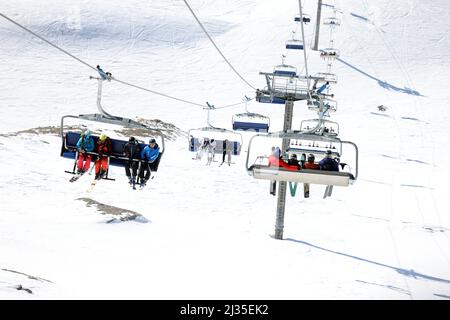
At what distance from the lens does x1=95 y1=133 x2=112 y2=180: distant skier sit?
620 inches

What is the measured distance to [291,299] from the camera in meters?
16.5

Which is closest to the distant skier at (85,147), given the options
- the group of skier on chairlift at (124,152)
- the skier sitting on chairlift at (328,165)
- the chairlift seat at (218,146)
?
the group of skier on chairlift at (124,152)

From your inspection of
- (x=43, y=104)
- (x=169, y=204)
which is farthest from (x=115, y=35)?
(x=169, y=204)

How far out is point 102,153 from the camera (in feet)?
51.9

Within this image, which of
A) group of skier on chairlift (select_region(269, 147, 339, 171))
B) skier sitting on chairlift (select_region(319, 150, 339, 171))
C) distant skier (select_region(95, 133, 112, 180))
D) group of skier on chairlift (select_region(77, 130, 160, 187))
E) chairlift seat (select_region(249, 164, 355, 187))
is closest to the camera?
chairlift seat (select_region(249, 164, 355, 187))

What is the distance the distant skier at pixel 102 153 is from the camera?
Answer: 15742 mm

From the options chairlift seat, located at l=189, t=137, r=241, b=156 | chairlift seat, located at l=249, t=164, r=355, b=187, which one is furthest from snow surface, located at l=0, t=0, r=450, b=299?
chairlift seat, located at l=249, t=164, r=355, b=187

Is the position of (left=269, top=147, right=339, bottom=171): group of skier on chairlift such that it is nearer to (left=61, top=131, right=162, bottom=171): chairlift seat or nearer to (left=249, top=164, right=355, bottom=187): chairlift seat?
(left=249, top=164, right=355, bottom=187): chairlift seat

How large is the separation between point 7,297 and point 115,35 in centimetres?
5502

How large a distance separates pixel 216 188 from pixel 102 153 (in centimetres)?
1319

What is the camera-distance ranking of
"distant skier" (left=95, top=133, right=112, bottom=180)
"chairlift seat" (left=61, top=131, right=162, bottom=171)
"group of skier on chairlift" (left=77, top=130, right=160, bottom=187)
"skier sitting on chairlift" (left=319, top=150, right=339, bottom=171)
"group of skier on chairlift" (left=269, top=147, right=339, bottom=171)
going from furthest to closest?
"chairlift seat" (left=61, top=131, right=162, bottom=171) → "distant skier" (left=95, top=133, right=112, bottom=180) → "group of skier on chairlift" (left=77, top=130, right=160, bottom=187) → "skier sitting on chairlift" (left=319, top=150, right=339, bottom=171) → "group of skier on chairlift" (left=269, top=147, right=339, bottom=171)

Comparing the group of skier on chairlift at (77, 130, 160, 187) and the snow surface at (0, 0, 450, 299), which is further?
the snow surface at (0, 0, 450, 299)

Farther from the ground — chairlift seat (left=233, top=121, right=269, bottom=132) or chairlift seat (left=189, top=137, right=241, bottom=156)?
chairlift seat (left=233, top=121, right=269, bottom=132)

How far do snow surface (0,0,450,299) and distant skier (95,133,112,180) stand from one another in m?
2.99
